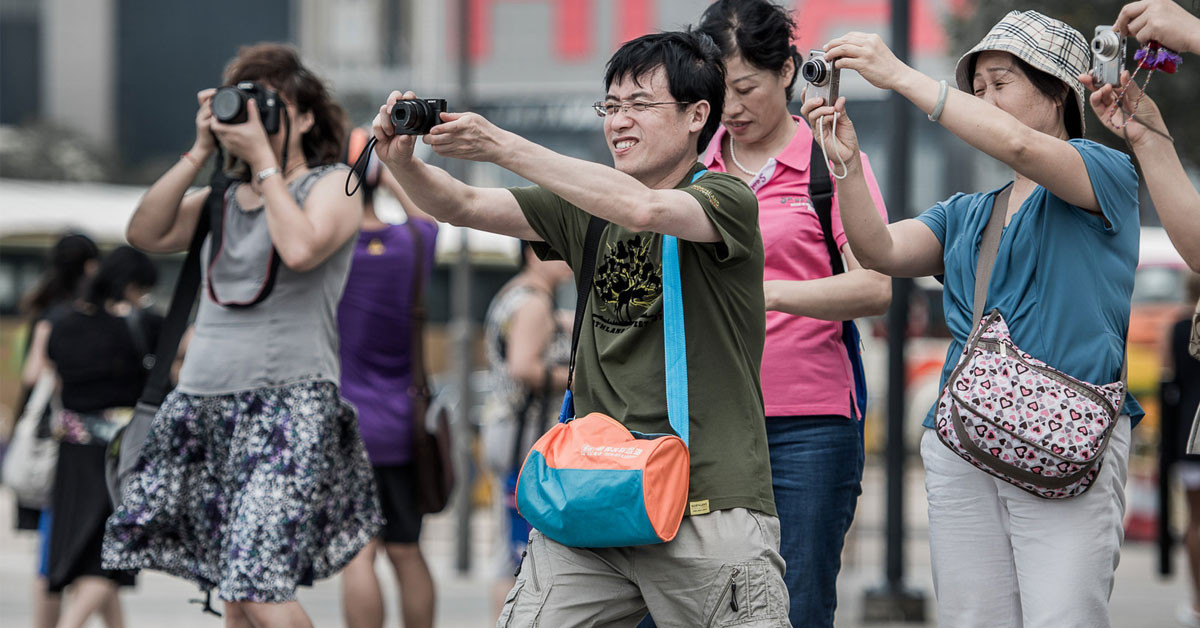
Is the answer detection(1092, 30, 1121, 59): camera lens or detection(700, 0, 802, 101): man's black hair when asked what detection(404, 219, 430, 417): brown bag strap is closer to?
detection(700, 0, 802, 101): man's black hair

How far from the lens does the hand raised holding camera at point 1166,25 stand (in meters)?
3.04

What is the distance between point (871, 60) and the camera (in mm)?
2945

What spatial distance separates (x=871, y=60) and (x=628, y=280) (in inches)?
27.2

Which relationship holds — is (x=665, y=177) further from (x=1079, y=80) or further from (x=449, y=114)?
(x=1079, y=80)

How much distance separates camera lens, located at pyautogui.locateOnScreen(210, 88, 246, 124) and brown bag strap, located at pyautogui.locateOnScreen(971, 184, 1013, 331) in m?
2.05

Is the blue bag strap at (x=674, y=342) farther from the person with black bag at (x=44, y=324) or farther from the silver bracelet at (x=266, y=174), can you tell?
the person with black bag at (x=44, y=324)

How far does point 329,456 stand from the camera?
4039 mm

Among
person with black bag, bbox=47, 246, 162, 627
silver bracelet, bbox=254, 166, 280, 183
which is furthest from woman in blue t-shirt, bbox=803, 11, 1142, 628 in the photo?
person with black bag, bbox=47, 246, 162, 627

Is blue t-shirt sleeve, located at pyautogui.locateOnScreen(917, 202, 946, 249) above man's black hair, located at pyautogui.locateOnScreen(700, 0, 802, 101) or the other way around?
the other way around

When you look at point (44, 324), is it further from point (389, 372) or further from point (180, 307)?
point (180, 307)

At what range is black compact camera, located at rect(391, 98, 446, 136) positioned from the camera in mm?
2711

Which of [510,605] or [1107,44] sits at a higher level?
[1107,44]

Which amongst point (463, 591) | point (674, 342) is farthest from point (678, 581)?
point (463, 591)

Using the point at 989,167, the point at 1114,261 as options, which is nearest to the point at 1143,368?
the point at 989,167
